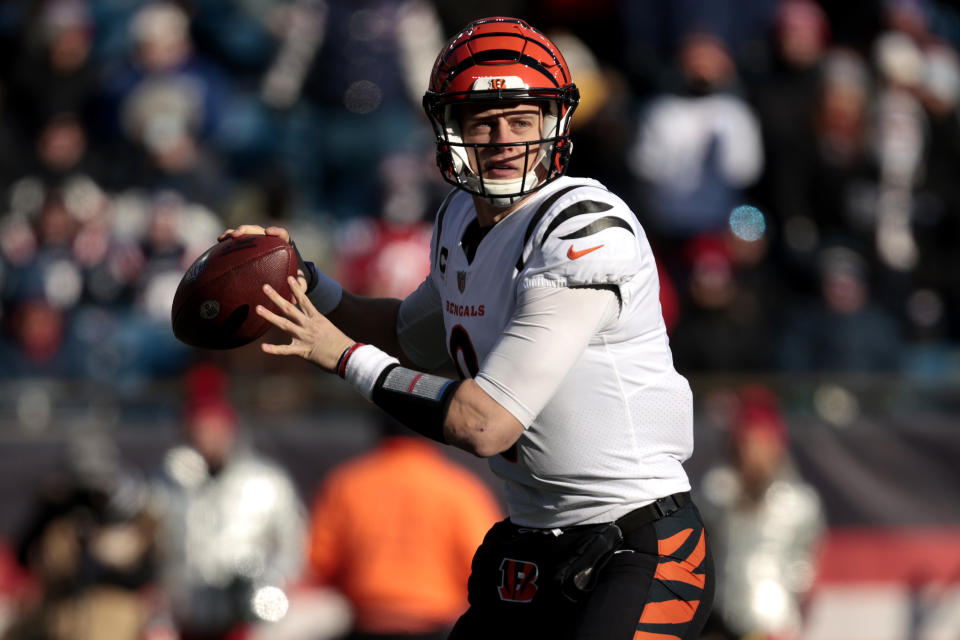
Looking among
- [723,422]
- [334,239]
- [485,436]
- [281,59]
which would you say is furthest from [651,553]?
[281,59]

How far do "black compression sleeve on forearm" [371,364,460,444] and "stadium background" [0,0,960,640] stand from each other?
3.91 metres

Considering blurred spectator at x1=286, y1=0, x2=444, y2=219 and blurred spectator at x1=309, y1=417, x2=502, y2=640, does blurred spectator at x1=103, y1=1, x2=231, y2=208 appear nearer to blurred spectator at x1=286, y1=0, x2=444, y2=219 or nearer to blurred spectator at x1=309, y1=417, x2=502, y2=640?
blurred spectator at x1=286, y1=0, x2=444, y2=219

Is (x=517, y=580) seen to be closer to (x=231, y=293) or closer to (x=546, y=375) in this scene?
(x=546, y=375)

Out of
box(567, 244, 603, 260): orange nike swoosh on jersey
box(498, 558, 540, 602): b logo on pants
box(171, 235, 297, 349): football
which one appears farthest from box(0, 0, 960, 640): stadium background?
box(567, 244, 603, 260): orange nike swoosh on jersey

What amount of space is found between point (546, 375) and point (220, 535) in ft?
12.8

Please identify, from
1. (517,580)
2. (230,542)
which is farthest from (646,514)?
(230,542)

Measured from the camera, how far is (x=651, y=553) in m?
3.24

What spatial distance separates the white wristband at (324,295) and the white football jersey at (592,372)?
61 centimetres

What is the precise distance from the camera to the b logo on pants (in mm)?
3294

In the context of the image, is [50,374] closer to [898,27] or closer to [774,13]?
[774,13]

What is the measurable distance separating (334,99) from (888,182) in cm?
358

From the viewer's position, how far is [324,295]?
3.86 metres

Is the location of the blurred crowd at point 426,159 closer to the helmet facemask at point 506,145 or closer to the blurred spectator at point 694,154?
the blurred spectator at point 694,154

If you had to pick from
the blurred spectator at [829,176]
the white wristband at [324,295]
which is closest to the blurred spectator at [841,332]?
the blurred spectator at [829,176]
